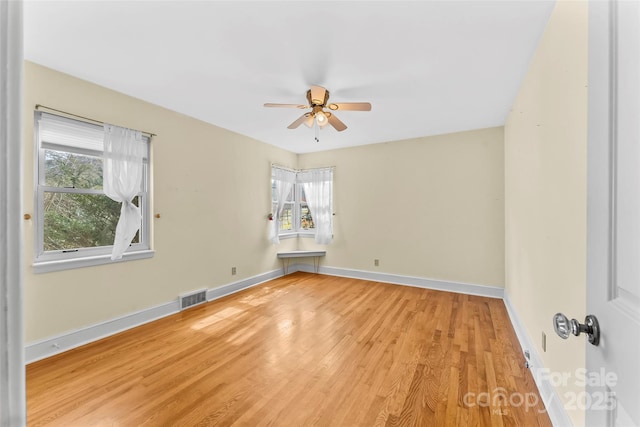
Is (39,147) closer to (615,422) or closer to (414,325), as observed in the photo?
(615,422)

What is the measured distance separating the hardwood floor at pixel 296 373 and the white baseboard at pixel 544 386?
7cm

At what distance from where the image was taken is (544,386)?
1.72 meters

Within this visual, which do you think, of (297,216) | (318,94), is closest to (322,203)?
(297,216)

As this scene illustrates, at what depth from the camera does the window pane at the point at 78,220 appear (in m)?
2.34

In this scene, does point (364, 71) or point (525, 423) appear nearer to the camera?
point (525, 423)

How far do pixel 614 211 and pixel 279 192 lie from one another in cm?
462

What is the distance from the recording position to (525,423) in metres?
1.55

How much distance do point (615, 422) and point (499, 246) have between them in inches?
146

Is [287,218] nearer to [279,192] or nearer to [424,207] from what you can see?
[279,192]

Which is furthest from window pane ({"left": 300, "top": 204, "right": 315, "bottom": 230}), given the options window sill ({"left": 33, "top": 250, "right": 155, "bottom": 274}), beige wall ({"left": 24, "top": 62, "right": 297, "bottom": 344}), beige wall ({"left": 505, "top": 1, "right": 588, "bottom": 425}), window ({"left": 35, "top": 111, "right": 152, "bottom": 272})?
beige wall ({"left": 505, "top": 1, "right": 588, "bottom": 425})

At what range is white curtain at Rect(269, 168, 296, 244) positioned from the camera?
475cm

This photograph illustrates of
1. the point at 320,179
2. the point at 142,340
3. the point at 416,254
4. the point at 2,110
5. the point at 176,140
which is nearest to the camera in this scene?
the point at 2,110

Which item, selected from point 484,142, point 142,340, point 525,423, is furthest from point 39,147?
point 484,142

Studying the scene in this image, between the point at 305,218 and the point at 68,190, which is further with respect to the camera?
the point at 305,218
